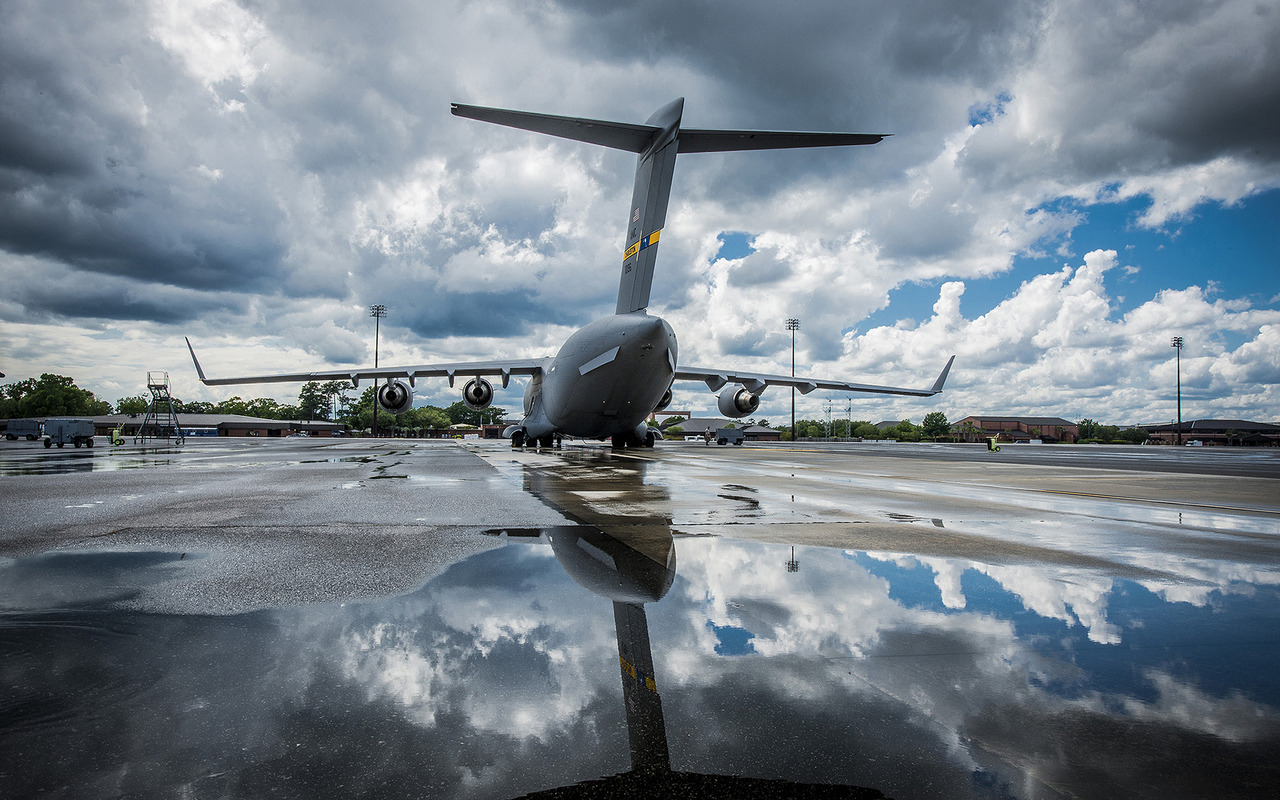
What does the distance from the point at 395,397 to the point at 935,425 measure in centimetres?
10008

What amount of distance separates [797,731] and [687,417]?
120m

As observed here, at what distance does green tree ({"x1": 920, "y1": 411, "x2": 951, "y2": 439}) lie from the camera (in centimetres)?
10400

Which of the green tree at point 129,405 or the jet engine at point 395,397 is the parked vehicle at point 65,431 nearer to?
the jet engine at point 395,397

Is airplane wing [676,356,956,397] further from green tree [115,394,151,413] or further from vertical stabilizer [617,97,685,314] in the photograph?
green tree [115,394,151,413]

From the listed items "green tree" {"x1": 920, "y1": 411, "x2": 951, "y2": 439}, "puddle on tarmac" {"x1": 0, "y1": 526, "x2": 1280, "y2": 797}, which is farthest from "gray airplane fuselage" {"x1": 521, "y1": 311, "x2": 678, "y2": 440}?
"green tree" {"x1": 920, "y1": 411, "x2": 951, "y2": 439}

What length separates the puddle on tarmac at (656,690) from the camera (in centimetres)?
155

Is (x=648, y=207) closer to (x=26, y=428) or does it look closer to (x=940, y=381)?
(x=940, y=381)

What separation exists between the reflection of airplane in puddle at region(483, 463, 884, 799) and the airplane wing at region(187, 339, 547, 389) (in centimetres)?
1981

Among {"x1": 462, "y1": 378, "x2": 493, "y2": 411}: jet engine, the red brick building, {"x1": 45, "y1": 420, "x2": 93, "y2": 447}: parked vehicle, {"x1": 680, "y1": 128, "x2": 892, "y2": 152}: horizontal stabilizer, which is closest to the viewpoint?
{"x1": 680, "y1": 128, "x2": 892, "y2": 152}: horizontal stabilizer

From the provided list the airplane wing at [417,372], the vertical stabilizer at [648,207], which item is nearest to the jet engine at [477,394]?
the airplane wing at [417,372]

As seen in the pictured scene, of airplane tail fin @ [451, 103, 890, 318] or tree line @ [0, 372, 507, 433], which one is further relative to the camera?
tree line @ [0, 372, 507, 433]

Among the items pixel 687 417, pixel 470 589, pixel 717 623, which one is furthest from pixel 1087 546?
pixel 687 417

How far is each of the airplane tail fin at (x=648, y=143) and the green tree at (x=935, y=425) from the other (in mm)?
98982

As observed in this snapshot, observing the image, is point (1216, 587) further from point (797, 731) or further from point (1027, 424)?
point (1027, 424)
